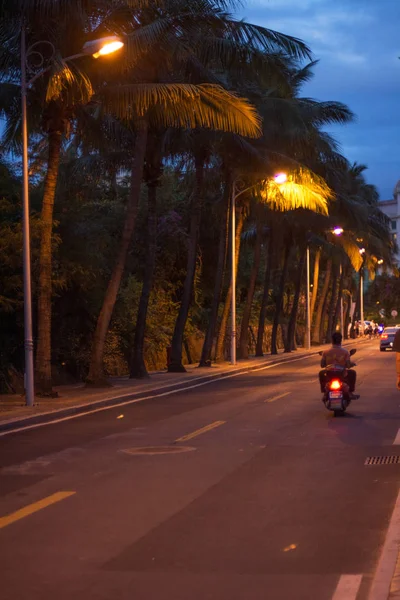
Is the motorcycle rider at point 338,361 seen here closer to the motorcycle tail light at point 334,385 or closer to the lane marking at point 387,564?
the motorcycle tail light at point 334,385

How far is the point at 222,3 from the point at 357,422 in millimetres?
12703

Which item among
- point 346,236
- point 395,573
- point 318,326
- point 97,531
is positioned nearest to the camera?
point 395,573

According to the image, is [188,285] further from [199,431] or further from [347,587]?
[347,587]

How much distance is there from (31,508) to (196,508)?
1643mm

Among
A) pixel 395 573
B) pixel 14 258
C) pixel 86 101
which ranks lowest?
pixel 395 573

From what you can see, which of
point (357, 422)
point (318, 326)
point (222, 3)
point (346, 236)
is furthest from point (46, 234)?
point (318, 326)

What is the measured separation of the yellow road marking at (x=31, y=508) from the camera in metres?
9.25

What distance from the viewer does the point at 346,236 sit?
214 ft

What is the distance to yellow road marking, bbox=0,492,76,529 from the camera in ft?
30.3

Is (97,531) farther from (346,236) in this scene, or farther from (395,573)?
(346,236)

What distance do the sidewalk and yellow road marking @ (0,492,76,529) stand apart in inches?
292

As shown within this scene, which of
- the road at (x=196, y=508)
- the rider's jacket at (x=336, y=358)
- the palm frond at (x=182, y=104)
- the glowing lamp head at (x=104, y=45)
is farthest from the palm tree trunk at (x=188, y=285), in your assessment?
the road at (x=196, y=508)

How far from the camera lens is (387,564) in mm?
7227

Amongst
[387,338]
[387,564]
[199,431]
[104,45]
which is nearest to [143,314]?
[104,45]
